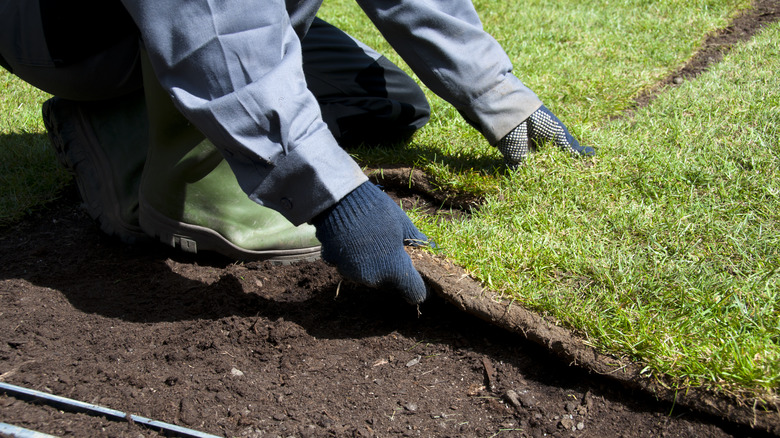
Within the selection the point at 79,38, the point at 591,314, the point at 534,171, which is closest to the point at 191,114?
the point at 79,38

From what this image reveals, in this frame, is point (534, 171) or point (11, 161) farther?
point (11, 161)

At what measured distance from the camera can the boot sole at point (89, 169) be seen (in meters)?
2.43

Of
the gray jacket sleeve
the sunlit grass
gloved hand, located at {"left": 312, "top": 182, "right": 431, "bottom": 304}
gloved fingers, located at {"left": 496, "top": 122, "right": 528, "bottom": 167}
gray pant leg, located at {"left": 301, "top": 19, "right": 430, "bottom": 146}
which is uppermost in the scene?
the gray jacket sleeve

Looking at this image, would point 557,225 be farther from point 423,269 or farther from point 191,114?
point 191,114

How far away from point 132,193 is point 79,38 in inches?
23.9

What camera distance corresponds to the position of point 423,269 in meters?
1.90

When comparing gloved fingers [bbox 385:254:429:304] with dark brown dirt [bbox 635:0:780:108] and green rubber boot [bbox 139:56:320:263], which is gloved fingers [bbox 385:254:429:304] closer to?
green rubber boot [bbox 139:56:320:263]

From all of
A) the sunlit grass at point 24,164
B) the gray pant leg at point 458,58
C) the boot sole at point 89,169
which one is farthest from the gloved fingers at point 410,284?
the sunlit grass at point 24,164

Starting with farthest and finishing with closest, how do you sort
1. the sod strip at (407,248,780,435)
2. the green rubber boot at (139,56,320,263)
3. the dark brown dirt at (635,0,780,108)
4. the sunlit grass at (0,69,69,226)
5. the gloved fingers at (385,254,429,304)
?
the dark brown dirt at (635,0,780,108) < the sunlit grass at (0,69,69,226) < the green rubber boot at (139,56,320,263) < the gloved fingers at (385,254,429,304) < the sod strip at (407,248,780,435)

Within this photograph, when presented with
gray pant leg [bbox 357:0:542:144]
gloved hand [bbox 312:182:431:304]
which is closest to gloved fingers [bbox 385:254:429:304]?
gloved hand [bbox 312:182:431:304]

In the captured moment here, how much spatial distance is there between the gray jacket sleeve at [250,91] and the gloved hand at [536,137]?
99 centimetres

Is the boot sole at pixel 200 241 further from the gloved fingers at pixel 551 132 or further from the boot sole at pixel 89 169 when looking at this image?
the gloved fingers at pixel 551 132

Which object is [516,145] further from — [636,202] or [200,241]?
[200,241]

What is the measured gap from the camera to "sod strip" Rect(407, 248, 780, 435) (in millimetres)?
1479
